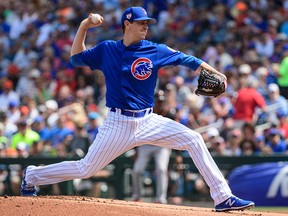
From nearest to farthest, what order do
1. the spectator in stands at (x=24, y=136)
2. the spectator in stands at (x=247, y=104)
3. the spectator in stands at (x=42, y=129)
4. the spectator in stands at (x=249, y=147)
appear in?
the spectator in stands at (x=249, y=147)
the spectator in stands at (x=247, y=104)
the spectator in stands at (x=24, y=136)
the spectator in stands at (x=42, y=129)

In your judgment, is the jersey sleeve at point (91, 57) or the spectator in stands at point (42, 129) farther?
the spectator in stands at point (42, 129)

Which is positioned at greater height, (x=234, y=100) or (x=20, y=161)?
(x=234, y=100)

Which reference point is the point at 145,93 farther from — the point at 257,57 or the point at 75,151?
the point at 257,57

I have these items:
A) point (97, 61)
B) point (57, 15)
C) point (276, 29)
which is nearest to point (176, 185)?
point (276, 29)

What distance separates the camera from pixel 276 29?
16.9 metres

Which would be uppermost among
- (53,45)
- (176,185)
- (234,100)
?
(53,45)

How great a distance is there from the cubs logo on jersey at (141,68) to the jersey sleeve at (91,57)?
43 centimetres

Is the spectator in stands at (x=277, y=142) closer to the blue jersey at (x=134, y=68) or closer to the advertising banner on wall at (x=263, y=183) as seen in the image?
the advertising banner on wall at (x=263, y=183)

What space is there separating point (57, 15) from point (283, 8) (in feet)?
23.0

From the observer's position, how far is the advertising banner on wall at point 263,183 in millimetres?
12055

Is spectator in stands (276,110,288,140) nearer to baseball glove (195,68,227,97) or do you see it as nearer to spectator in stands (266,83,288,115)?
spectator in stands (266,83,288,115)

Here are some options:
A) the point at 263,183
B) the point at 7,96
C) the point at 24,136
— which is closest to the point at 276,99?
the point at 263,183

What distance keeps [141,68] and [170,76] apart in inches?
365

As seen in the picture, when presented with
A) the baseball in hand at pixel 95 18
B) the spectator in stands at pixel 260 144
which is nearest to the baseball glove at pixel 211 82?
the baseball in hand at pixel 95 18
